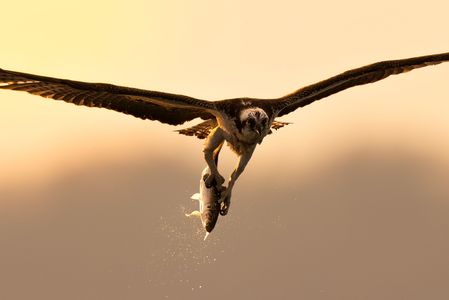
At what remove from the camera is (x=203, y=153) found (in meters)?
47.9

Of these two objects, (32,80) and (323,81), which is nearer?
(32,80)

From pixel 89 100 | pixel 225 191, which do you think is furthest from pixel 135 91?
pixel 225 191

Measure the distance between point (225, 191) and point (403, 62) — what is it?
675 cm

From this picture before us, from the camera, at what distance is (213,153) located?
4806cm

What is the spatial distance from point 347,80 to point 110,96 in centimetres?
711

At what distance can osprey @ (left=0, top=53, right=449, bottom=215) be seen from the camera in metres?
45.3

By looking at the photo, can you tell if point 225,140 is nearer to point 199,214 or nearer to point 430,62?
point 199,214

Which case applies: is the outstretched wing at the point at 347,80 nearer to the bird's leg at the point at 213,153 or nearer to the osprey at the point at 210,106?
the osprey at the point at 210,106

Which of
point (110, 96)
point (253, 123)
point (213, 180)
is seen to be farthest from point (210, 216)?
point (110, 96)

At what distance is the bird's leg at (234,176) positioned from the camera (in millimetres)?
46719

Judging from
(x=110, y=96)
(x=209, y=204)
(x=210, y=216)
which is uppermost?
(x=110, y=96)

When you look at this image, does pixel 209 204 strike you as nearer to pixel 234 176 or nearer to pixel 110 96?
pixel 234 176

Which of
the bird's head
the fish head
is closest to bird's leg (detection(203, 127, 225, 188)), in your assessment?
the fish head

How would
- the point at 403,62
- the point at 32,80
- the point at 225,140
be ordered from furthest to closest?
the point at 403,62
the point at 225,140
the point at 32,80
